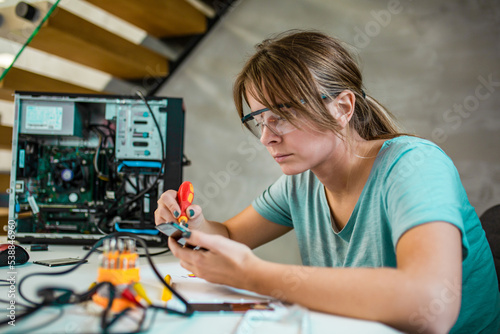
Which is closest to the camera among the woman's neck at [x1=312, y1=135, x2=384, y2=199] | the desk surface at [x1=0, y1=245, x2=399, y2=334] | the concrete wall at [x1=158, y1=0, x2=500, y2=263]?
the desk surface at [x1=0, y1=245, x2=399, y2=334]

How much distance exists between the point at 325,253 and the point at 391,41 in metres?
1.55

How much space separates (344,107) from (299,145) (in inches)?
6.7

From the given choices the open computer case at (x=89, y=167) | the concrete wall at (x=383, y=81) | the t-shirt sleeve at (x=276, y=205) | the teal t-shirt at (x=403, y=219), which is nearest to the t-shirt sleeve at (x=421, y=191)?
the teal t-shirt at (x=403, y=219)

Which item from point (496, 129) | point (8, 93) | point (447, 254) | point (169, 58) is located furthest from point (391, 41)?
point (8, 93)

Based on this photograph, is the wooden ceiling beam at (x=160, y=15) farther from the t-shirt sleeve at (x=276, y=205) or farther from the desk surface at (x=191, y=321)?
the desk surface at (x=191, y=321)

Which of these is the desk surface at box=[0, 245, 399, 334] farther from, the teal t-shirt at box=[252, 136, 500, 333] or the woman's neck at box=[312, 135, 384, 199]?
the woman's neck at box=[312, 135, 384, 199]

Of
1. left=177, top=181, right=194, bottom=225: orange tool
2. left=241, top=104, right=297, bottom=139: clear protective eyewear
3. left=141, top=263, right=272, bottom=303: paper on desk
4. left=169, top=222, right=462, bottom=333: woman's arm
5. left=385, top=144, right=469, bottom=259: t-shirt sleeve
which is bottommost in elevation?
left=141, top=263, right=272, bottom=303: paper on desk

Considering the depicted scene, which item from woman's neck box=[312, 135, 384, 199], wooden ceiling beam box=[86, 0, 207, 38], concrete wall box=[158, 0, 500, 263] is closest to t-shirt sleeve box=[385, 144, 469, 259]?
woman's neck box=[312, 135, 384, 199]

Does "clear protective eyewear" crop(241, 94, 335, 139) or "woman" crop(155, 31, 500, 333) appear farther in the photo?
"clear protective eyewear" crop(241, 94, 335, 139)

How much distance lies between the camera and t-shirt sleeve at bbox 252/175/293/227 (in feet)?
4.09

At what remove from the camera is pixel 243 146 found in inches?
93.2

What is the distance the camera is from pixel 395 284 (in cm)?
59

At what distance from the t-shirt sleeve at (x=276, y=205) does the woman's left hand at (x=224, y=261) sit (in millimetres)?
526

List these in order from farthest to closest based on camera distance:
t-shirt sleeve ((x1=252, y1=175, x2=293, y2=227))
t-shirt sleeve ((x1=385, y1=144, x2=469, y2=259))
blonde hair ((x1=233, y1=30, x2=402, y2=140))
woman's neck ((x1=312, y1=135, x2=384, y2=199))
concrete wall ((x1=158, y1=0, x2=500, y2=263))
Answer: concrete wall ((x1=158, y1=0, x2=500, y2=263))
t-shirt sleeve ((x1=252, y1=175, x2=293, y2=227))
woman's neck ((x1=312, y1=135, x2=384, y2=199))
blonde hair ((x1=233, y1=30, x2=402, y2=140))
t-shirt sleeve ((x1=385, y1=144, x2=469, y2=259))
